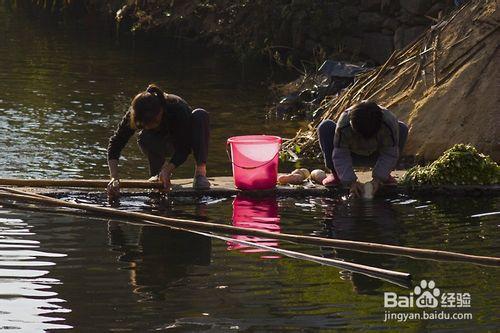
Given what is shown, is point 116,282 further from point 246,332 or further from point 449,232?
point 449,232

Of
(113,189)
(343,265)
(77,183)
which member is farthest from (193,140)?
(343,265)

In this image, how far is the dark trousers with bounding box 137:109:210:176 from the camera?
8578 mm

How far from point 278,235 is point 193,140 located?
167 cm

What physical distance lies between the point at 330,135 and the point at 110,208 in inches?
65.9

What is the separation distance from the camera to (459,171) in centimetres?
880

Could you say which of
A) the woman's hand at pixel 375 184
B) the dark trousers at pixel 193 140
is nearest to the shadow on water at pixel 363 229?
the woman's hand at pixel 375 184

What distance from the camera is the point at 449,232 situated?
7719 millimetres

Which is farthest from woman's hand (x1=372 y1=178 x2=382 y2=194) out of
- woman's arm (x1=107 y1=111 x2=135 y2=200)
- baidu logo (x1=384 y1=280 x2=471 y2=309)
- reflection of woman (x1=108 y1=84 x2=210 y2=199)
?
baidu logo (x1=384 y1=280 x2=471 y2=309)

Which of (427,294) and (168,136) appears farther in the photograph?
(168,136)

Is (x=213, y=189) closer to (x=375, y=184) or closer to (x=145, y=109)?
(x=145, y=109)

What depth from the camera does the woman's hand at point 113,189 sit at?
27.7 feet

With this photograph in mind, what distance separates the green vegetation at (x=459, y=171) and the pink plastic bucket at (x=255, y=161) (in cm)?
100

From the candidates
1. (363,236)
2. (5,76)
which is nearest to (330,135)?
(363,236)

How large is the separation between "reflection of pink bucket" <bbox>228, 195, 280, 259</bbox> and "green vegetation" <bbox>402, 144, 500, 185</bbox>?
1095 millimetres
